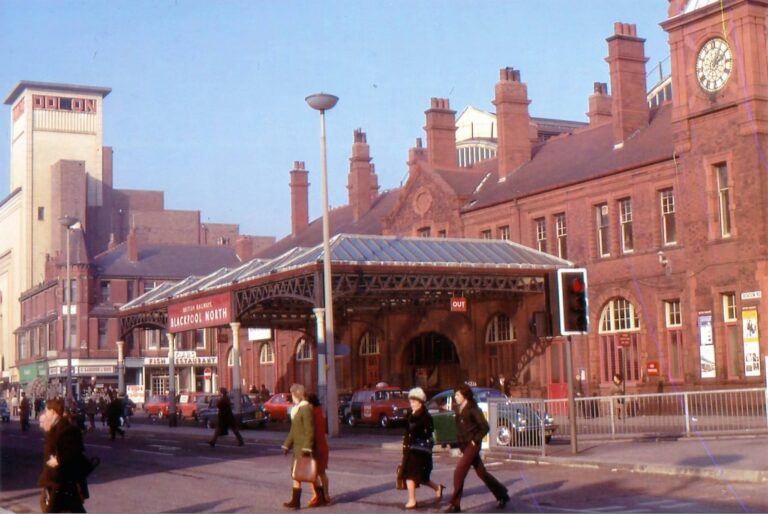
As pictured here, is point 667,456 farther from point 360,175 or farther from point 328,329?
point 360,175

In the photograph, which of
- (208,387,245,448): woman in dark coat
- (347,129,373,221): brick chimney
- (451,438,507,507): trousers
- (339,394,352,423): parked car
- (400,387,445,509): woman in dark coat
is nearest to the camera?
(451,438,507,507): trousers

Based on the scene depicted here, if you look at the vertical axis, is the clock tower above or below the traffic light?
above

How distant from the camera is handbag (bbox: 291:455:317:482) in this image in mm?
15336

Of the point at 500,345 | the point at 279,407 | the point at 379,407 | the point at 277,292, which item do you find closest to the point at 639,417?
the point at 379,407

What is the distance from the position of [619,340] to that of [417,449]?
26.9m

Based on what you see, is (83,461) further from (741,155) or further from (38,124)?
(38,124)

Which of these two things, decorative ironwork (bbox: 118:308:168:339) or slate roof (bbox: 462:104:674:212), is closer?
slate roof (bbox: 462:104:674:212)

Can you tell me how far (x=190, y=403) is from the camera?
5894 cm

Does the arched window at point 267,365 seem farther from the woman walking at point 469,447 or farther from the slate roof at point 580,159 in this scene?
the woman walking at point 469,447

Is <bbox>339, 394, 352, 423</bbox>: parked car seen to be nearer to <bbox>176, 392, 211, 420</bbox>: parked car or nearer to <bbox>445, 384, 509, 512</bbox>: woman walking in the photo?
<bbox>176, 392, 211, 420</bbox>: parked car

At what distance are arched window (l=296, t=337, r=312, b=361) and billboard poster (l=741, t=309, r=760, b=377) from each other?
30.9m

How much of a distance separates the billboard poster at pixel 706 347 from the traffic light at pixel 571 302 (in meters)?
18.5

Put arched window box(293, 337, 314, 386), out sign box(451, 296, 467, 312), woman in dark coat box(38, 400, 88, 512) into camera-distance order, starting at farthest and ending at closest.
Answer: arched window box(293, 337, 314, 386), out sign box(451, 296, 467, 312), woman in dark coat box(38, 400, 88, 512)

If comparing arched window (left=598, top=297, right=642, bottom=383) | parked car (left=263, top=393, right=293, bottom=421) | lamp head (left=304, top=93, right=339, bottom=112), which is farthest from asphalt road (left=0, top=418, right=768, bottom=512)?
parked car (left=263, top=393, right=293, bottom=421)
